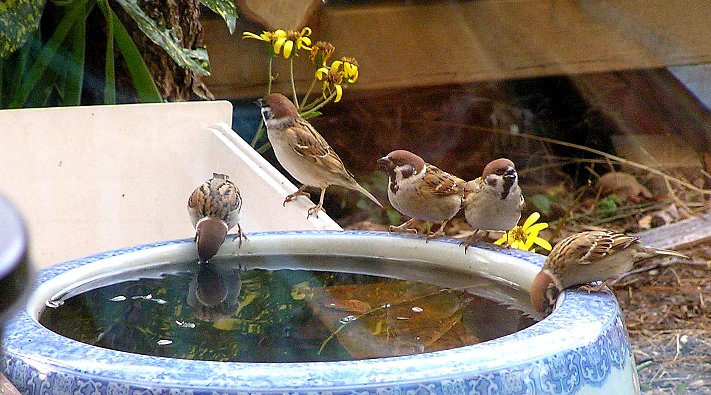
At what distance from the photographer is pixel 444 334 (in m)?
0.70

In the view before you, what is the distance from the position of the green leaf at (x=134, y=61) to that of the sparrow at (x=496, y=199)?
111 cm

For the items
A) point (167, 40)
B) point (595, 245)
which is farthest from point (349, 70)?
point (595, 245)

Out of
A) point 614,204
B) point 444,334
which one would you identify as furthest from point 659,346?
point 444,334

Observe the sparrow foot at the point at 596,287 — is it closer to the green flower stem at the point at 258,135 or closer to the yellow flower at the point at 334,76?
the yellow flower at the point at 334,76

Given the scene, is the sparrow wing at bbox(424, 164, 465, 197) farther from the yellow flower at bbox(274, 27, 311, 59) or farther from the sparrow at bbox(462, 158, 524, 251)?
the yellow flower at bbox(274, 27, 311, 59)

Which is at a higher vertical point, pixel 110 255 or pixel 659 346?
pixel 110 255

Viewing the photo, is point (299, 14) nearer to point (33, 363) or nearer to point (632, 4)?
point (632, 4)

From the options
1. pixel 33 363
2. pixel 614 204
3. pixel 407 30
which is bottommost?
pixel 614 204

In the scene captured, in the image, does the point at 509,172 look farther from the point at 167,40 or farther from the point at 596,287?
the point at 167,40

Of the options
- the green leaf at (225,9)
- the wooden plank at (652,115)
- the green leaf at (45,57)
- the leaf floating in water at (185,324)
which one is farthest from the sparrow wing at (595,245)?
the wooden plank at (652,115)

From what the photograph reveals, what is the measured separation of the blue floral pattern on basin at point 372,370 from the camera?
1.64 feet

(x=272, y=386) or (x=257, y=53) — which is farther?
(x=257, y=53)

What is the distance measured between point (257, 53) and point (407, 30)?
41 centimetres

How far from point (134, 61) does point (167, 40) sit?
19cm
